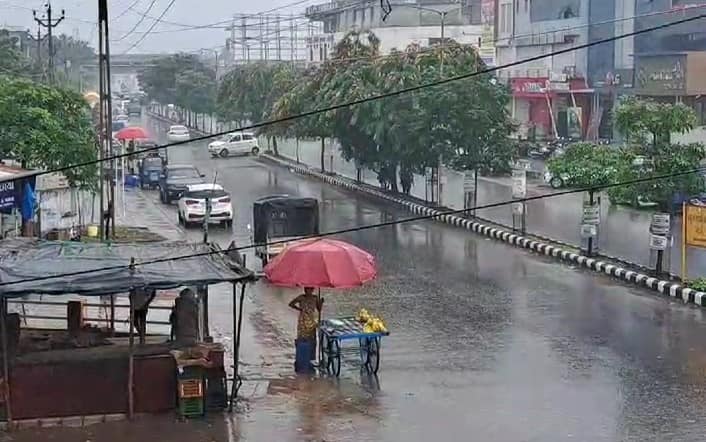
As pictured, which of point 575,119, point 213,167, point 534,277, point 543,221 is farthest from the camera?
point 575,119

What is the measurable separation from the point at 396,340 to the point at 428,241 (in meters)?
11.7

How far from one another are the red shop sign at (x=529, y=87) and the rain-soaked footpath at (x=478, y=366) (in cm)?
3542

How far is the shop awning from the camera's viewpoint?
12.7 meters

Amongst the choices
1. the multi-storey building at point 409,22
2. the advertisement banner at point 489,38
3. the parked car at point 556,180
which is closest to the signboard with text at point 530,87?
the advertisement banner at point 489,38

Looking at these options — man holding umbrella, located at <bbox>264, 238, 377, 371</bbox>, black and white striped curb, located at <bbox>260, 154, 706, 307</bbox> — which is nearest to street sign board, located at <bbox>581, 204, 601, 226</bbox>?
black and white striped curb, located at <bbox>260, 154, 706, 307</bbox>

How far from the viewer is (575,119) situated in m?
→ 58.0

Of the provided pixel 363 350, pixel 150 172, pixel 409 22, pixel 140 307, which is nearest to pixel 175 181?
pixel 150 172

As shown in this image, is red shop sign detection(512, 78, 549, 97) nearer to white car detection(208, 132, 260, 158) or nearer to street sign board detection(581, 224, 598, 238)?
white car detection(208, 132, 260, 158)

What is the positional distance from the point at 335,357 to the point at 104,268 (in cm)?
354

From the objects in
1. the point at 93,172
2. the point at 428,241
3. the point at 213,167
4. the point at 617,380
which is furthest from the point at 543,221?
the point at 213,167

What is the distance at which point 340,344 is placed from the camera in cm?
1583

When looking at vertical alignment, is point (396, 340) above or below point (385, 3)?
below

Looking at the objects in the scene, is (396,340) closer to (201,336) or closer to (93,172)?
(201,336)

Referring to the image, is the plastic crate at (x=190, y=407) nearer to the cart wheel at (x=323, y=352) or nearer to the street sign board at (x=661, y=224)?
the cart wheel at (x=323, y=352)
